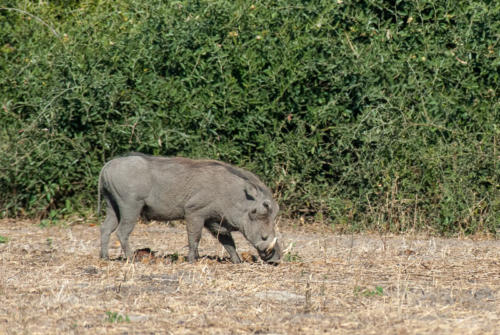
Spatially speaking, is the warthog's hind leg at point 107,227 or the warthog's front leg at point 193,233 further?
the warthog's hind leg at point 107,227

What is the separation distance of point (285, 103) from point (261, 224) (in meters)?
2.70

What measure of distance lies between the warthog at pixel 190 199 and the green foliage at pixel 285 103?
6.95ft

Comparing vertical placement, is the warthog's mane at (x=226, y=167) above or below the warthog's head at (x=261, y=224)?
above

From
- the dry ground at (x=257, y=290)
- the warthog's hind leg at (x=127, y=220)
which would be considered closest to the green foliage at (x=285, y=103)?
the dry ground at (x=257, y=290)

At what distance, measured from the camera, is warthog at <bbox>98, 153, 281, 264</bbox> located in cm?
696

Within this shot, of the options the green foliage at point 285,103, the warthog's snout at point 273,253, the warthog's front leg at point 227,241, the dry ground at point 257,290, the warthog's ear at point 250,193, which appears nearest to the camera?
the dry ground at point 257,290

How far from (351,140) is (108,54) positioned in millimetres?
2822

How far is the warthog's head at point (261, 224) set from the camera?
698 cm

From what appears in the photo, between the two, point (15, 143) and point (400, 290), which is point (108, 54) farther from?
point (400, 290)

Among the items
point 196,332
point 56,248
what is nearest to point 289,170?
point 56,248

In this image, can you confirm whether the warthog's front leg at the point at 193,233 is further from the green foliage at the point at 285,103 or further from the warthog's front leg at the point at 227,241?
the green foliage at the point at 285,103

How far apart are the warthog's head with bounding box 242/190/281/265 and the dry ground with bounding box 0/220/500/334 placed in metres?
0.17

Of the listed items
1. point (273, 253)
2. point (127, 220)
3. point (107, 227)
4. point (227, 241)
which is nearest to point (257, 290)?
point (273, 253)

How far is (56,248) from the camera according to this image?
7664mm
